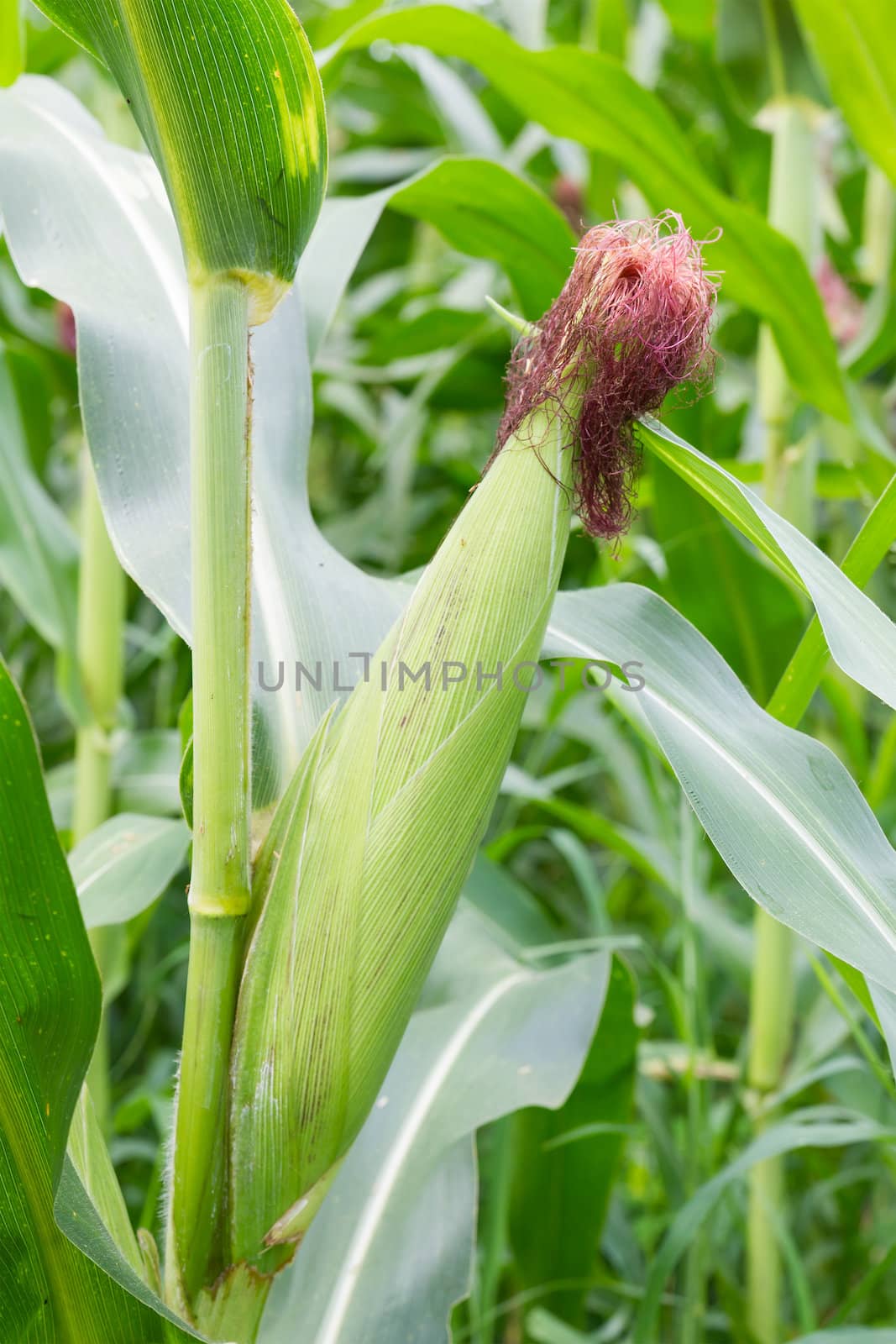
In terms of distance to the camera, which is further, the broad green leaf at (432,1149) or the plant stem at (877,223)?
the plant stem at (877,223)

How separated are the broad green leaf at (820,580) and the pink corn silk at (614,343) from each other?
0.08ft

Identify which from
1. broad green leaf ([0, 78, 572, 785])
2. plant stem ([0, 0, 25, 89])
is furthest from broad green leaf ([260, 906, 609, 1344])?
plant stem ([0, 0, 25, 89])

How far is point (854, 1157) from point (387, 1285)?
0.72 meters

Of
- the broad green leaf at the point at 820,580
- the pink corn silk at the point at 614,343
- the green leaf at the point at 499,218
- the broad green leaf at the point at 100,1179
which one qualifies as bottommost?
the broad green leaf at the point at 100,1179

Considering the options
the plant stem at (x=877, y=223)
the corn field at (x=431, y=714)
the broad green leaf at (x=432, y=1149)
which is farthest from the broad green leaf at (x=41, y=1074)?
the plant stem at (x=877, y=223)

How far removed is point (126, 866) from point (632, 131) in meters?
0.57

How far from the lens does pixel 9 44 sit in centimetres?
61

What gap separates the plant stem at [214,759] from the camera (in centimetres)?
34

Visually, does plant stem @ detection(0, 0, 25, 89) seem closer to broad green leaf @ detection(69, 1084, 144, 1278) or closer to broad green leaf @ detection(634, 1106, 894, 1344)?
broad green leaf @ detection(69, 1084, 144, 1278)

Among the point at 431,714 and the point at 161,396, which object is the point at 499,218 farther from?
the point at 431,714

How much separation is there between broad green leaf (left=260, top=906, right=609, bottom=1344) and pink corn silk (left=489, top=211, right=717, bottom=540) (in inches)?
12.6

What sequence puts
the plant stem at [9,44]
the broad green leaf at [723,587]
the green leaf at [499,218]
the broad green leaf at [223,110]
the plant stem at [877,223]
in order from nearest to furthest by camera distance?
the broad green leaf at [223,110] → the plant stem at [9,44] → the green leaf at [499,218] → the broad green leaf at [723,587] → the plant stem at [877,223]

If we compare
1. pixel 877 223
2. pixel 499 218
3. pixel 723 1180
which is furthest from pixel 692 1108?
pixel 877 223

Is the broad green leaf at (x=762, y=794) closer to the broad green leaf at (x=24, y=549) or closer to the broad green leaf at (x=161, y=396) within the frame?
the broad green leaf at (x=161, y=396)
